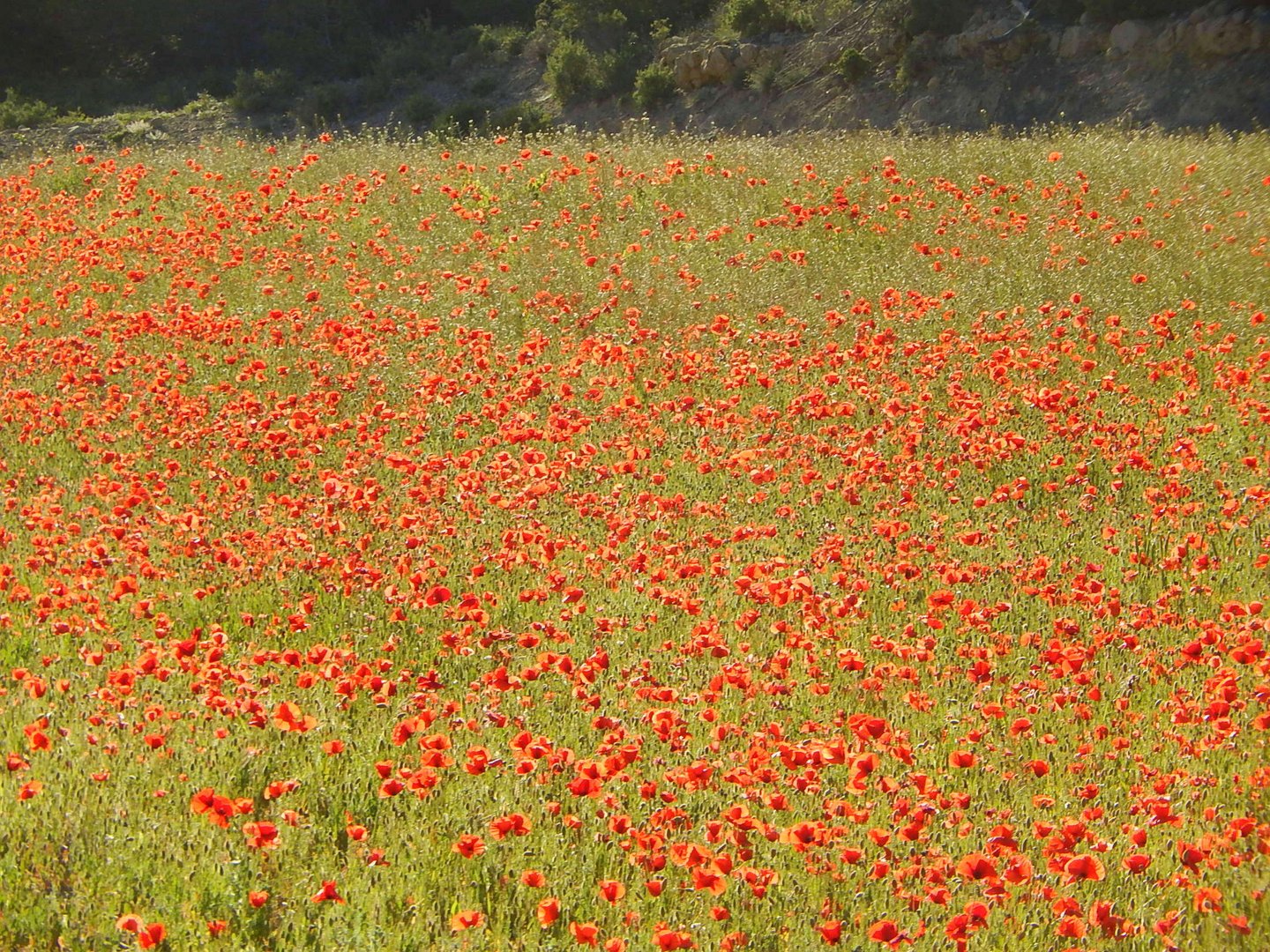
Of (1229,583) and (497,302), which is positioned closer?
(1229,583)

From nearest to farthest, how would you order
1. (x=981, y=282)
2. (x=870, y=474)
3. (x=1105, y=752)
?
(x=1105, y=752) < (x=870, y=474) < (x=981, y=282)

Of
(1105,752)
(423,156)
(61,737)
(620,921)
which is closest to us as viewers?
(620,921)

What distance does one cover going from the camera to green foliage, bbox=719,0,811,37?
2380 cm

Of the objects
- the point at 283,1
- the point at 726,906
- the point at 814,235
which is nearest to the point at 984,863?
the point at 726,906

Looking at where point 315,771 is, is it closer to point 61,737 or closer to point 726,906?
point 61,737

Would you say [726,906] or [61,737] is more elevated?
[61,737]

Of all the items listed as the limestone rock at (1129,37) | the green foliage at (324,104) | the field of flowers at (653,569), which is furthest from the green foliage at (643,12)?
the field of flowers at (653,569)

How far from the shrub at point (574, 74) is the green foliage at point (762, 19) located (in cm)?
248

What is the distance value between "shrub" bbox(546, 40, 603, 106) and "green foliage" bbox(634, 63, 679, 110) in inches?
41.7

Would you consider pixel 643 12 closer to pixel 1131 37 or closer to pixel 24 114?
pixel 1131 37

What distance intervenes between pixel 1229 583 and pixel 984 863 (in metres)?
3.09

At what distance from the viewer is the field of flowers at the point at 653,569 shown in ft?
13.6

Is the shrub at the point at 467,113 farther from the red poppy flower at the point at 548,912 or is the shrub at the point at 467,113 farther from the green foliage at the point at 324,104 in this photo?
the red poppy flower at the point at 548,912

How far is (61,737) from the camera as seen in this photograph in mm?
4609
